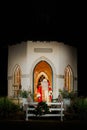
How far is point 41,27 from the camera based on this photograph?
32656mm

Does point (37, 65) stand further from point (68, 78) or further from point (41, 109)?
point (41, 109)

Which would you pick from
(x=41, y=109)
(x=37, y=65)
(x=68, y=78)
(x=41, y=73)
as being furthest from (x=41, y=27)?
(x=41, y=109)

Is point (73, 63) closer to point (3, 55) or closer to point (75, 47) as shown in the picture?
point (75, 47)

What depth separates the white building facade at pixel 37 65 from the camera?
2967cm

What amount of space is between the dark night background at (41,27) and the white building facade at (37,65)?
806 millimetres

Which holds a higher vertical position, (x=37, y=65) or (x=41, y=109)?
(x=37, y=65)

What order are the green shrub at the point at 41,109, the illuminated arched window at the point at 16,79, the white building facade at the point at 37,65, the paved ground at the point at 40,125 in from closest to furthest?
the paved ground at the point at 40,125
the green shrub at the point at 41,109
the white building facade at the point at 37,65
the illuminated arched window at the point at 16,79

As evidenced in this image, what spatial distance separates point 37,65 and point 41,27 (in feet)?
12.2

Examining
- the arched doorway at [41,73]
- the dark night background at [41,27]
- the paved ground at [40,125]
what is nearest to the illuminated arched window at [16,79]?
the arched doorway at [41,73]

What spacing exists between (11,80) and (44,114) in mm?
7486

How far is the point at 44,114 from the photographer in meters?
23.4

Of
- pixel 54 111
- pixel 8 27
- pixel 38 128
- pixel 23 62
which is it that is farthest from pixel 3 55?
pixel 38 128

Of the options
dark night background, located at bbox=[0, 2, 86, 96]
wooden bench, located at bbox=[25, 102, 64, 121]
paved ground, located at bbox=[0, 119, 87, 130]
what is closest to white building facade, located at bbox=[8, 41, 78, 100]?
dark night background, located at bbox=[0, 2, 86, 96]

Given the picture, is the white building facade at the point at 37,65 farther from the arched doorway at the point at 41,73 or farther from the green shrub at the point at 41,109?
the green shrub at the point at 41,109
